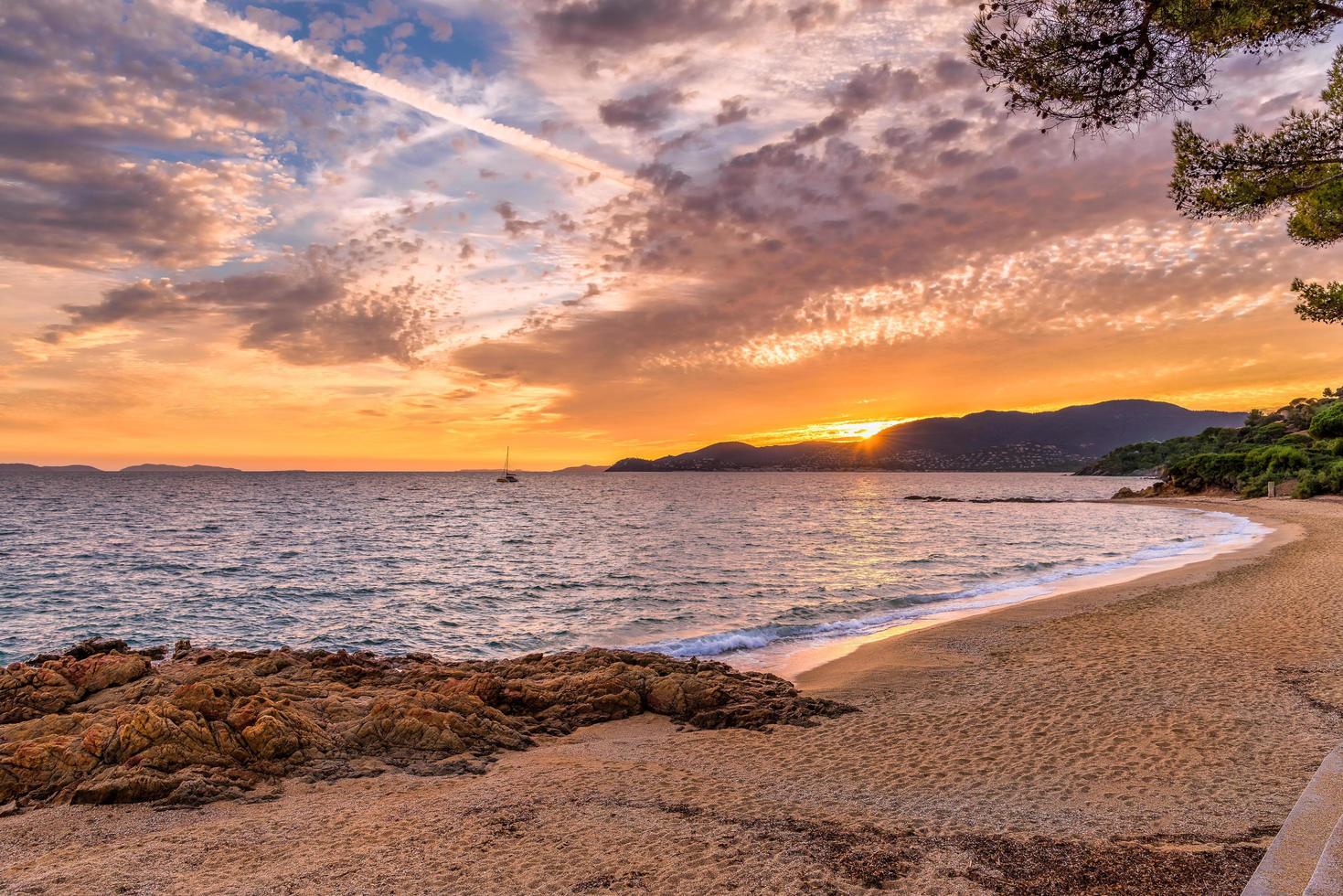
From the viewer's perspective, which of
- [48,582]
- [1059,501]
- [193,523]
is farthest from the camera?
[1059,501]

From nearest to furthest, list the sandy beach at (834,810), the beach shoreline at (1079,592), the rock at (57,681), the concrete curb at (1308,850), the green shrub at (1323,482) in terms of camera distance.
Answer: the concrete curb at (1308,850) < the sandy beach at (834,810) < the rock at (57,681) < the beach shoreline at (1079,592) < the green shrub at (1323,482)

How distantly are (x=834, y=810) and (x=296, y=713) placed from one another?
756 cm

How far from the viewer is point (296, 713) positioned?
10281 mm

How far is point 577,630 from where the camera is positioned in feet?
70.0

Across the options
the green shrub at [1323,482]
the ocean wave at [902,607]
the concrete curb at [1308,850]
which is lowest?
the ocean wave at [902,607]

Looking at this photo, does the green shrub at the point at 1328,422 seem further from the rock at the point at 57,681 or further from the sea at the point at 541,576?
the rock at the point at 57,681

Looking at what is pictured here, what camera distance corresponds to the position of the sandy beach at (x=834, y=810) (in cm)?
616

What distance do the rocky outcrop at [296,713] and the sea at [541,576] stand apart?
5.20 meters

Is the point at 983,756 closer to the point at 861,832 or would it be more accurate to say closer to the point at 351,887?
the point at 861,832

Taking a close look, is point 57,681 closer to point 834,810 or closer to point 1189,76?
point 834,810

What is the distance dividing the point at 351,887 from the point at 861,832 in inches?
182

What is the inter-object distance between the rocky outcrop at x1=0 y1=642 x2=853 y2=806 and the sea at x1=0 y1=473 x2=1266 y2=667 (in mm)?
5195

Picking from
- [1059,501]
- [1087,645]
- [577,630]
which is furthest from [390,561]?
[1059,501]

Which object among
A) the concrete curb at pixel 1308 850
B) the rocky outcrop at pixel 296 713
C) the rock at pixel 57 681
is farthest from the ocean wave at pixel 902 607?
the concrete curb at pixel 1308 850
